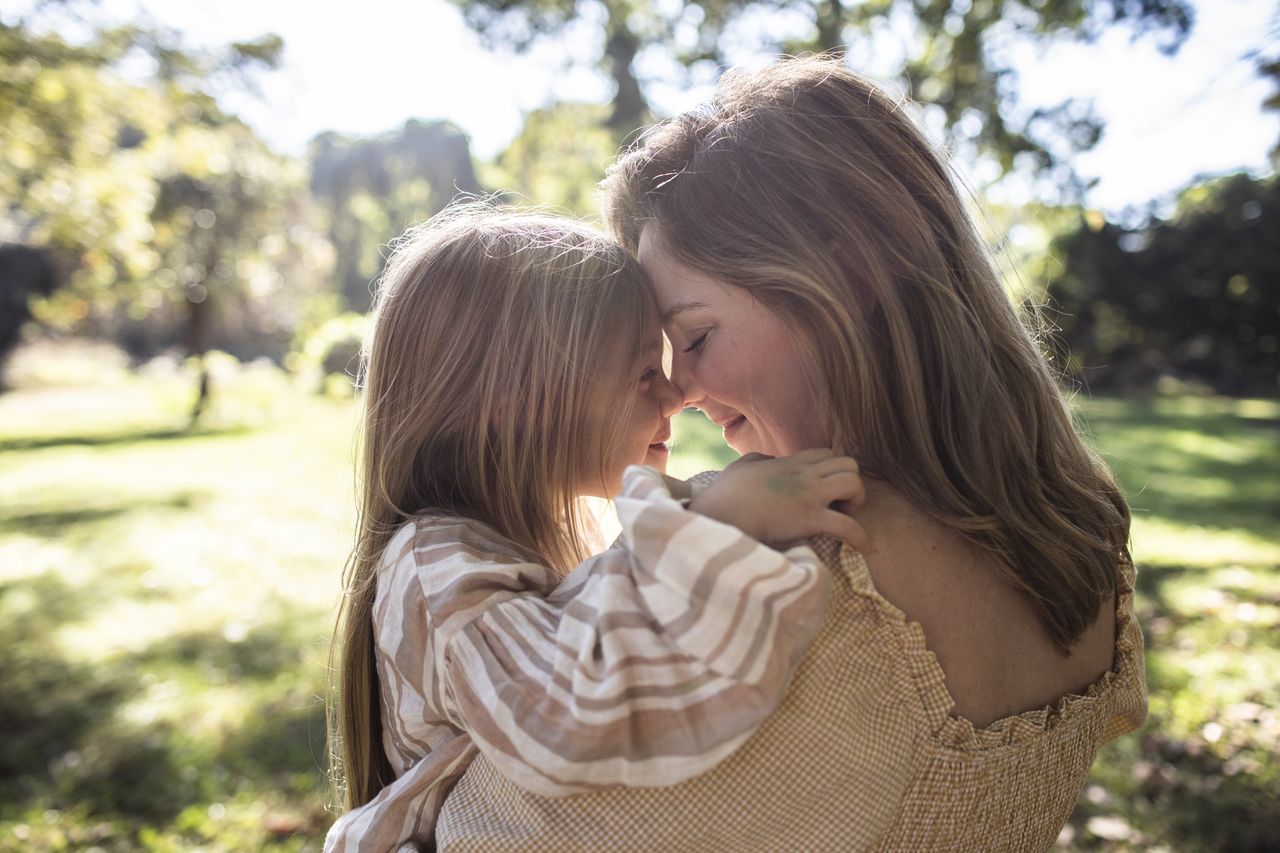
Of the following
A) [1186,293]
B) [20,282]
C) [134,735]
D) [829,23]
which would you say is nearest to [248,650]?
[134,735]

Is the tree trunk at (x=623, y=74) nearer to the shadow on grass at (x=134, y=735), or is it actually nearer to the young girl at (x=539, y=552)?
the shadow on grass at (x=134, y=735)

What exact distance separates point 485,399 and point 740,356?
1.70 feet

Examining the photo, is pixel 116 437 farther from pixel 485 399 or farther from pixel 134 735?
pixel 485 399

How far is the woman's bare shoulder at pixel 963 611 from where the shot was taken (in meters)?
1.26

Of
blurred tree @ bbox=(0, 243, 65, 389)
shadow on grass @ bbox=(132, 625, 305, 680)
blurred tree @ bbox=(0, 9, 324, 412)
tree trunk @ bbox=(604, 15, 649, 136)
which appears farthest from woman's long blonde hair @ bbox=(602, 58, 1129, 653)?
blurred tree @ bbox=(0, 243, 65, 389)

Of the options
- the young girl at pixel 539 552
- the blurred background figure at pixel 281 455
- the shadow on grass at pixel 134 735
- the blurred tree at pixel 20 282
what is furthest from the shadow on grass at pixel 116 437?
the young girl at pixel 539 552

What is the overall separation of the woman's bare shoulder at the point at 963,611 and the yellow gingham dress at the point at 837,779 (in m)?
0.04

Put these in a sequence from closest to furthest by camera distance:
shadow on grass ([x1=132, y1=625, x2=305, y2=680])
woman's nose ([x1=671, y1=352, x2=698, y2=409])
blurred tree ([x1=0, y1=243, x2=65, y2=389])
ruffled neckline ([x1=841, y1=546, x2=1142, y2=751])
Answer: ruffled neckline ([x1=841, y1=546, x2=1142, y2=751]), woman's nose ([x1=671, y1=352, x2=698, y2=409]), shadow on grass ([x1=132, y1=625, x2=305, y2=680]), blurred tree ([x1=0, y1=243, x2=65, y2=389])

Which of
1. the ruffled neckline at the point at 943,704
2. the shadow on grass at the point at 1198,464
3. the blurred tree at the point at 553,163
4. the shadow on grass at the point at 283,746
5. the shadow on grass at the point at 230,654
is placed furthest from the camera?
the blurred tree at the point at 553,163

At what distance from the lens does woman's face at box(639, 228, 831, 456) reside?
1575 millimetres

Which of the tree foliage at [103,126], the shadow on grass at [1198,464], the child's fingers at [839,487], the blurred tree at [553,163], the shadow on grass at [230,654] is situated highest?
the blurred tree at [553,163]

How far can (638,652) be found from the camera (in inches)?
44.2

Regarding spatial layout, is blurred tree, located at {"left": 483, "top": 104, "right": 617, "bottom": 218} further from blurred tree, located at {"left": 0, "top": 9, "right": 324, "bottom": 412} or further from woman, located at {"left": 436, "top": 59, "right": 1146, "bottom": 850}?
woman, located at {"left": 436, "top": 59, "right": 1146, "bottom": 850}

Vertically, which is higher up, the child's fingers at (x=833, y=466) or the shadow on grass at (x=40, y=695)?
the child's fingers at (x=833, y=466)
